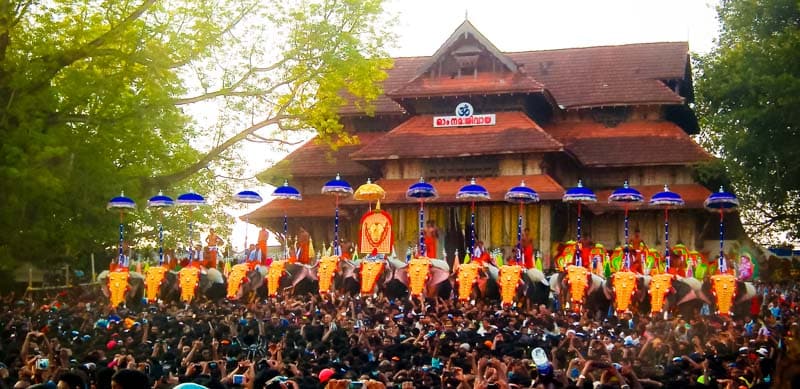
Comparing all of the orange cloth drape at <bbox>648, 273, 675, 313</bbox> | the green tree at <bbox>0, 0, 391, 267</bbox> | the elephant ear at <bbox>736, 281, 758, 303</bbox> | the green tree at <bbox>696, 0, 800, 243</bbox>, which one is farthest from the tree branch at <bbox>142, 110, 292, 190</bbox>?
the elephant ear at <bbox>736, 281, 758, 303</bbox>

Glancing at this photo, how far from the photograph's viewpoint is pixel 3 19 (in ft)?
89.9

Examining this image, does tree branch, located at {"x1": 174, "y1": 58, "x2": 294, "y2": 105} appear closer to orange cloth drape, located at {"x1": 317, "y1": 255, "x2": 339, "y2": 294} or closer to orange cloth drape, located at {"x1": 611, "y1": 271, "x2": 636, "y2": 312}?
orange cloth drape, located at {"x1": 317, "y1": 255, "x2": 339, "y2": 294}

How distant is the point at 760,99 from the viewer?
33.4 meters

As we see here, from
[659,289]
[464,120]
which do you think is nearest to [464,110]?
[464,120]

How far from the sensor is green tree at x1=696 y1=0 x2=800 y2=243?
32688 millimetres

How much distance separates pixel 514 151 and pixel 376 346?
17667 millimetres

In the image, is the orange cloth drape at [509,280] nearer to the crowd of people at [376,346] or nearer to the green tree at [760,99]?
the crowd of people at [376,346]

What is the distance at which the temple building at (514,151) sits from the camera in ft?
115

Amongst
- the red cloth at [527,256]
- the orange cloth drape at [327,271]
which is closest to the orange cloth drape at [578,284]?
the red cloth at [527,256]

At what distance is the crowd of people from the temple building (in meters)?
8.32

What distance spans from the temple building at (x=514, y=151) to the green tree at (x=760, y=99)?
164 cm

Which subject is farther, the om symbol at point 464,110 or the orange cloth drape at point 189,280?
the om symbol at point 464,110

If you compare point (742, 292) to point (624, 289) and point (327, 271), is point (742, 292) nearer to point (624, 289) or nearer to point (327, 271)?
point (624, 289)

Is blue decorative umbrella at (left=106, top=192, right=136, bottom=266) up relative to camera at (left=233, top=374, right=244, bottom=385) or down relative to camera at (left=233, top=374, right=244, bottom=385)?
up
